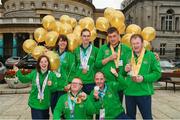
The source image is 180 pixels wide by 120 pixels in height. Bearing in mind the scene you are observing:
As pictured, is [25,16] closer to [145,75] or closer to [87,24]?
[87,24]

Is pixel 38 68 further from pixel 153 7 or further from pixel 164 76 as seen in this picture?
pixel 153 7

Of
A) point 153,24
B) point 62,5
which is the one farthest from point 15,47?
point 153,24

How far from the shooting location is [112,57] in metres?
6.02

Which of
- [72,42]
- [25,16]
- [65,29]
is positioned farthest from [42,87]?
[25,16]

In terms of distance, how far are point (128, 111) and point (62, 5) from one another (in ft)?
202

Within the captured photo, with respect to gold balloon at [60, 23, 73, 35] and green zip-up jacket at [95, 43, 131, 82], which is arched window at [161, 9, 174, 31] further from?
green zip-up jacket at [95, 43, 131, 82]

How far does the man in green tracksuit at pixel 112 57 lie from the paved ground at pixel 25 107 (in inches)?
136

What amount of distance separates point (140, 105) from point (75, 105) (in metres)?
1.24

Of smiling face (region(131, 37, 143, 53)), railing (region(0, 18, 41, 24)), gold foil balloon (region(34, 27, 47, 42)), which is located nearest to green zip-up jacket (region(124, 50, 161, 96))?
smiling face (region(131, 37, 143, 53))

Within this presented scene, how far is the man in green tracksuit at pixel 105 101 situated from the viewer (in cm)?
549

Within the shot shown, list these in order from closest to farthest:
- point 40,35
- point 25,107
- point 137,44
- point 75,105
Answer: point 75,105 < point 137,44 < point 40,35 < point 25,107

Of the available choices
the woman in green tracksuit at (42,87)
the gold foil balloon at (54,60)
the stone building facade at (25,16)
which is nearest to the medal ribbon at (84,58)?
the gold foil balloon at (54,60)

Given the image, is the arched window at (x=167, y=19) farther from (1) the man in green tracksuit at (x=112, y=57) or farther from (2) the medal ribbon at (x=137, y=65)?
(2) the medal ribbon at (x=137, y=65)

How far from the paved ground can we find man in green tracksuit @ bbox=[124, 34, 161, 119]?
3451mm
